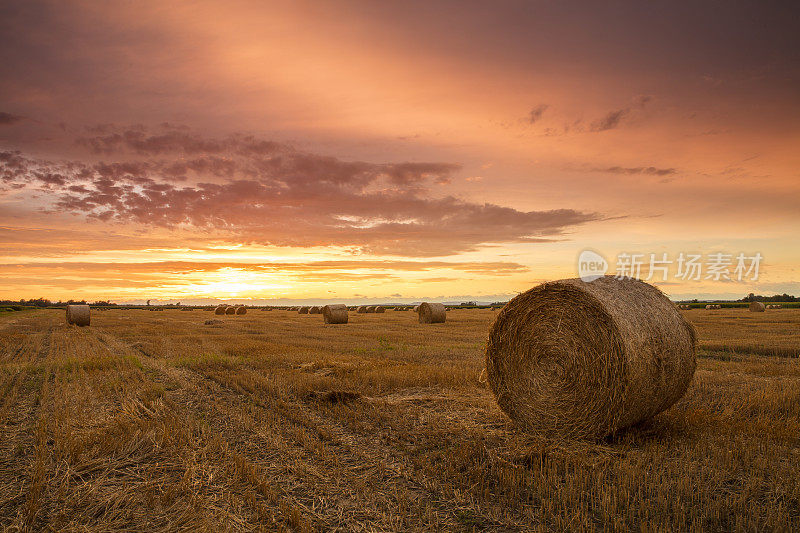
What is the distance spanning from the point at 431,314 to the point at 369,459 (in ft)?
86.6

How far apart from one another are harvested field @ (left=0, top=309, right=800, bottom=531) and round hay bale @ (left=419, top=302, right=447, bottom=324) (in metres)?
21.2

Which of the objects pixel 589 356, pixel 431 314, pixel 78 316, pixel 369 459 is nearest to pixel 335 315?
pixel 431 314

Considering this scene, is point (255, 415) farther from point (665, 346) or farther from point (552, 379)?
point (665, 346)

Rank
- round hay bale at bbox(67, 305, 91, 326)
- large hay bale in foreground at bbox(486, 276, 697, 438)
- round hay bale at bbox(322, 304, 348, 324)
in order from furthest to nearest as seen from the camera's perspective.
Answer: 1. round hay bale at bbox(67, 305, 91, 326)
2. round hay bale at bbox(322, 304, 348, 324)
3. large hay bale in foreground at bbox(486, 276, 697, 438)

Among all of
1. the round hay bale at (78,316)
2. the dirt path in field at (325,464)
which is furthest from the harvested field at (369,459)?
the round hay bale at (78,316)

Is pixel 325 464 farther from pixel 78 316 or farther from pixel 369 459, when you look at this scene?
pixel 78 316

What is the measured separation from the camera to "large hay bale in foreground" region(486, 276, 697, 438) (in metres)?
6.89

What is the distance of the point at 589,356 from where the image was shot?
7.26 m

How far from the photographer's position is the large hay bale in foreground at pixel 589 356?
6.89 m

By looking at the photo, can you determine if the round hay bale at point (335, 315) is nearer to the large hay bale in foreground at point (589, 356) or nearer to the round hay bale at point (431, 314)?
the round hay bale at point (431, 314)

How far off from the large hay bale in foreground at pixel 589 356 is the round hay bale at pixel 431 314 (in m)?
23.6

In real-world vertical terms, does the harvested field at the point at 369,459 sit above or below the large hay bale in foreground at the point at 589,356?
below

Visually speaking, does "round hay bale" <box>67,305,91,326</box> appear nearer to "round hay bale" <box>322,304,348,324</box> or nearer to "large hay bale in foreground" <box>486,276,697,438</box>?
"round hay bale" <box>322,304,348,324</box>

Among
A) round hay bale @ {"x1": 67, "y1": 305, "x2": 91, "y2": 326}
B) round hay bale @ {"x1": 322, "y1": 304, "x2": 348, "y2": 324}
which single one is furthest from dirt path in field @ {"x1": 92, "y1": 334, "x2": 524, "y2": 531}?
round hay bale @ {"x1": 67, "y1": 305, "x2": 91, "y2": 326}
